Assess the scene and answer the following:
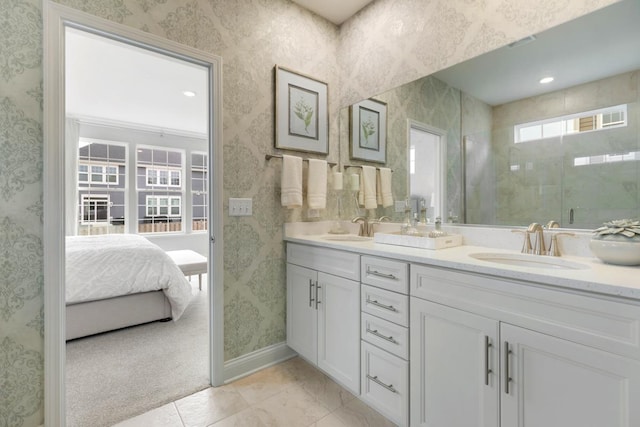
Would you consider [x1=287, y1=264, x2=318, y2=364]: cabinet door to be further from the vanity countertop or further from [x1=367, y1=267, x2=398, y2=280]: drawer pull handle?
the vanity countertop

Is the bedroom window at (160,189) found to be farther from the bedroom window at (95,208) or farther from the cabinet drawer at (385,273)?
the cabinet drawer at (385,273)

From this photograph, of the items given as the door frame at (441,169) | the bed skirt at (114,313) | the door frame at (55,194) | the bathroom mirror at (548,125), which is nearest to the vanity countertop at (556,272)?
the bathroom mirror at (548,125)

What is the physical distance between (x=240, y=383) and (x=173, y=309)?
1.35 metres

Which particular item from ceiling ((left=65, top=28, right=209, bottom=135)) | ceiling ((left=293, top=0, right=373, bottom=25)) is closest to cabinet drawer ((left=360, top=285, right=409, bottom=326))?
ceiling ((left=65, top=28, right=209, bottom=135))

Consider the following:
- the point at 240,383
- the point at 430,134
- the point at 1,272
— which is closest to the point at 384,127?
the point at 430,134

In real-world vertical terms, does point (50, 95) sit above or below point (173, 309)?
above

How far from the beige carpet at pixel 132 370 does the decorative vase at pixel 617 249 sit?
2.13m

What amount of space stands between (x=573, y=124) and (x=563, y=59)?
0.32 meters

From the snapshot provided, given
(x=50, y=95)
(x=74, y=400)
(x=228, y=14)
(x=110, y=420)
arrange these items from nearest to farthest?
(x=50, y=95)
(x=110, y=420)
(x=74, y=400)
(x=228, y=14)

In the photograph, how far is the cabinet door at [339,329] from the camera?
1.60 m

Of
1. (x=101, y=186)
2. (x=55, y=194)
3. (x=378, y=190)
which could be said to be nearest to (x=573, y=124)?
(x=378, y=190)

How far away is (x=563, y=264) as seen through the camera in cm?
120

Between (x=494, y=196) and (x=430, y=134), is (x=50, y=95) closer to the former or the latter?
(x=430, y=134)

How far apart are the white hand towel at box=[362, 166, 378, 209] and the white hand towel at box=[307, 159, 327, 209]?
319 millimetres
